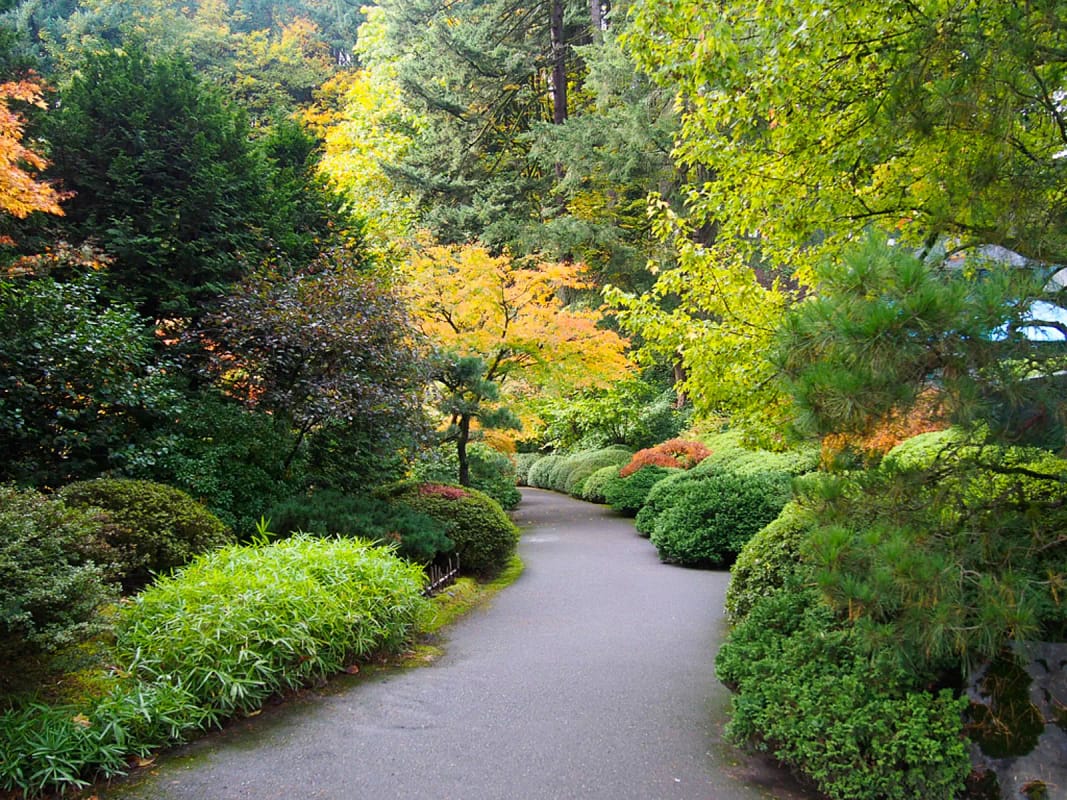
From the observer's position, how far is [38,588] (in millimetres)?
2955

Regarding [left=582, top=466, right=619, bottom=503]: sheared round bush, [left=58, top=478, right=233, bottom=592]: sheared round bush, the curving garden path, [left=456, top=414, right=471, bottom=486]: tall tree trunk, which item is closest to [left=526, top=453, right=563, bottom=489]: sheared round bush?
[left=582, top=466, right=619, bottom=503]: sheared round bush

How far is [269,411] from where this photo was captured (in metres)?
7.89

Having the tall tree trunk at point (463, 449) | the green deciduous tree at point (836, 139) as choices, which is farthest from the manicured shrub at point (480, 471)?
the green deciduous tree at point (836, 139)

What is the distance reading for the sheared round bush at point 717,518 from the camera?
27.0ft

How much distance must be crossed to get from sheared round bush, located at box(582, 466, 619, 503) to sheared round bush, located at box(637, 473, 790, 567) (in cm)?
625

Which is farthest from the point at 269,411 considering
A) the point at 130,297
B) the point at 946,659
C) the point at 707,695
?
the point at 946,659

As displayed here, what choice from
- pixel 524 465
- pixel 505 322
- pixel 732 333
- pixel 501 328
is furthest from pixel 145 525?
pixel 524 465

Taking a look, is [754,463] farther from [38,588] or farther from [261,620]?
[38,588]

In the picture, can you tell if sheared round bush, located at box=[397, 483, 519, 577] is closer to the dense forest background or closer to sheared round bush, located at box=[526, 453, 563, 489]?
the dense forest background

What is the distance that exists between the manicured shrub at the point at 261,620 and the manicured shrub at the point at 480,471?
215 inches

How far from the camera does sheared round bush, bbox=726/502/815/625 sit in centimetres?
497

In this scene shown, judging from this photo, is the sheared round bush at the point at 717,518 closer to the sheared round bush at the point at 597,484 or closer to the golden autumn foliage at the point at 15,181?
the sheared round bush at the point at 597,484

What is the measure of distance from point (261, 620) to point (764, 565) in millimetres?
3593

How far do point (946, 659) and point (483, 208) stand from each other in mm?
15366
